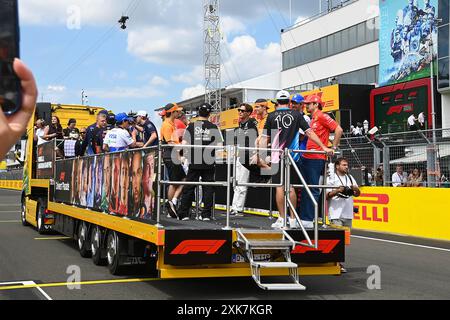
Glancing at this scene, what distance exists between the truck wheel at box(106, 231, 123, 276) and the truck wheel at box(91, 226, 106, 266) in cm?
42

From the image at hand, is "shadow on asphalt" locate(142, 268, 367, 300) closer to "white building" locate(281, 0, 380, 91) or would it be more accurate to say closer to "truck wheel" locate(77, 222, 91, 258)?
"truck wheel" locate(77, 222, 91, 258)

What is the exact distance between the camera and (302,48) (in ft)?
180

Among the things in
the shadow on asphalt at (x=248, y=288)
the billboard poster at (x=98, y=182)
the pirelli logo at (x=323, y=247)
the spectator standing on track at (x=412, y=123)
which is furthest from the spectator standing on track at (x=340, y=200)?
the spectator standing on track at (x=412, y=123)

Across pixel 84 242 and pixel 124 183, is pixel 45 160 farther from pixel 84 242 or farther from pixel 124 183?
pixel 124 183

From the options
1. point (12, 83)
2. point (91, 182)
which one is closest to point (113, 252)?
point (91, 182)

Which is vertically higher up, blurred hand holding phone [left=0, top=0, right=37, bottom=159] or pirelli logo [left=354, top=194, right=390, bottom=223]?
blurred hand holding phone [left=0, top=0, right=37, bottom=159]

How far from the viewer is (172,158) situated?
25.8 ft

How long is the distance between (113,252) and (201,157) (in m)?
1.87

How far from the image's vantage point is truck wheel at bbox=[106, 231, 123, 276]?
7980 mm

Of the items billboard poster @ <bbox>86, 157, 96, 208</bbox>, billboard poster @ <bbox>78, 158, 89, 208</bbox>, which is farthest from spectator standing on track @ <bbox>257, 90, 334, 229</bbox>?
billboard poster @ <bbox>78, 158, 89, 208</bbox>

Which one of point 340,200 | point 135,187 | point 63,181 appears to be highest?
point 63,181

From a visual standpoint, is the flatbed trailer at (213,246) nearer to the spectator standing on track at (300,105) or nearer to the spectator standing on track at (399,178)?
the spectator standing on track at (300,105)

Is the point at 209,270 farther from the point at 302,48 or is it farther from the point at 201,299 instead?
the point at 302,48
